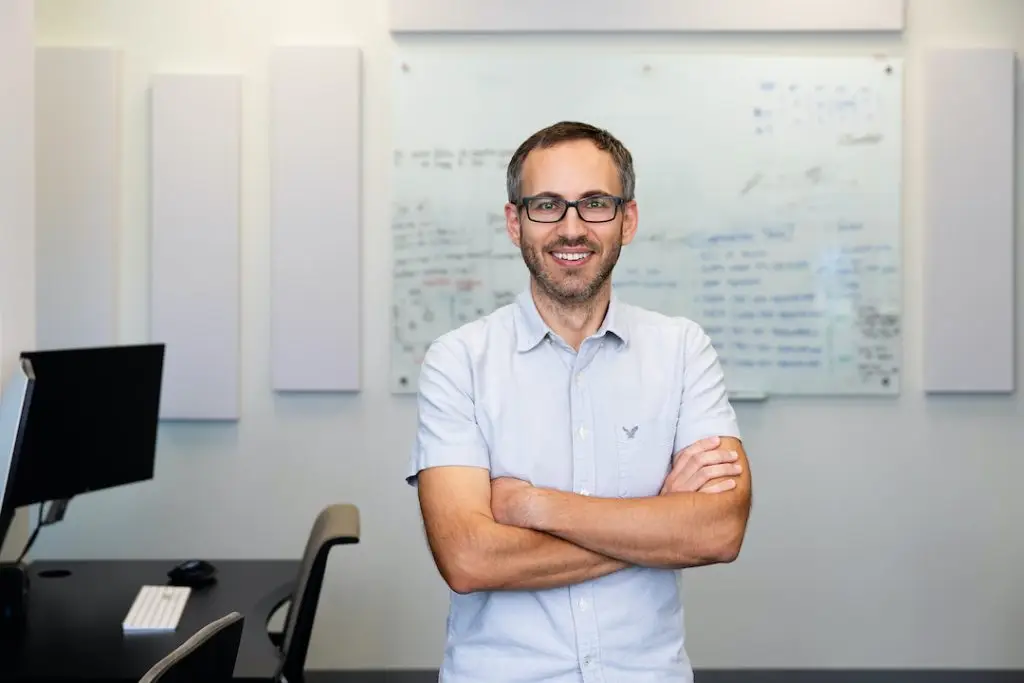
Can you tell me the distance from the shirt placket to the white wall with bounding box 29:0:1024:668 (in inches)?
78.8

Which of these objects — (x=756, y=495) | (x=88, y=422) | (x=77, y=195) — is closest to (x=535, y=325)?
(x=88, y=422)

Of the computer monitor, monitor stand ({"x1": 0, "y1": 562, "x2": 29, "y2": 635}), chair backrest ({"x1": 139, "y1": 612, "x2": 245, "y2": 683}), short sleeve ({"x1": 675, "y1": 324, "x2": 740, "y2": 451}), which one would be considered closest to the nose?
short sleeve ({"x1": 675, "y1": 324, "x2": 740, "y2": 451})

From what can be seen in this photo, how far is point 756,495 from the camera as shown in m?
3.85

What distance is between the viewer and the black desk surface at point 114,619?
2.12 meters

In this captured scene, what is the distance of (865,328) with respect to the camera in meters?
3.83

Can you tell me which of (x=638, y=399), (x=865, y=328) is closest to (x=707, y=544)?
(x=638, y=399)

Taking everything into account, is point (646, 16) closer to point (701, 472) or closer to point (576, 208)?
point (576, 208)

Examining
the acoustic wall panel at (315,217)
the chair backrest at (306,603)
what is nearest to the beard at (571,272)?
the chair backrest at (306,603)

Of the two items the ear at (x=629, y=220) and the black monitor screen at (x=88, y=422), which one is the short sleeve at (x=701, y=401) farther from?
the black monitor screen at (x=88, y=422)

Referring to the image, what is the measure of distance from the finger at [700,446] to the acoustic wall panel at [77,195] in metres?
2.64

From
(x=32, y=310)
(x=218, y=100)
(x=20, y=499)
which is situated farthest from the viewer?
(x=218, y=100)

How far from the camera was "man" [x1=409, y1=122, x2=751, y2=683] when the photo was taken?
5.71ft

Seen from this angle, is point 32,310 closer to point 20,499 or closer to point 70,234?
point 20,499

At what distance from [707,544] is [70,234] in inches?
114
